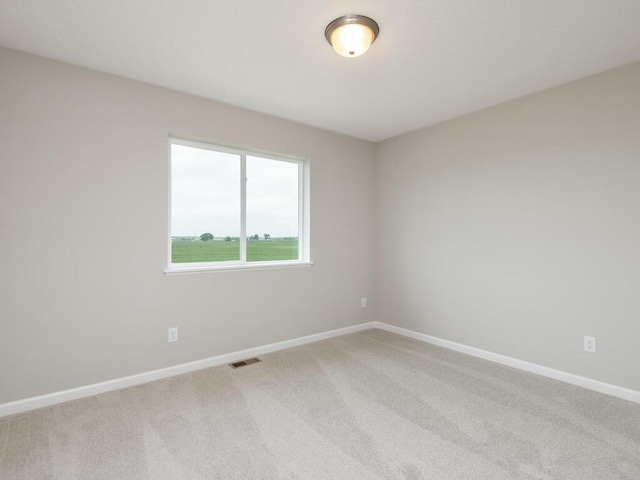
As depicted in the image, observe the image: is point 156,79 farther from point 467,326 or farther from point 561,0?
point 467,326

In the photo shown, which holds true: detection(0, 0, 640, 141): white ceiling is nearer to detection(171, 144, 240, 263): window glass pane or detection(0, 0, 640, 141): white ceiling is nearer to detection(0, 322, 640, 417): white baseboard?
detection(171, 144, 240, 263): window glass pane

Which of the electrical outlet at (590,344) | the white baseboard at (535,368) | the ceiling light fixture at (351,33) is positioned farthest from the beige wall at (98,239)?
the electrical outlet at (590,344)

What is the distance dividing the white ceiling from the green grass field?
133cm

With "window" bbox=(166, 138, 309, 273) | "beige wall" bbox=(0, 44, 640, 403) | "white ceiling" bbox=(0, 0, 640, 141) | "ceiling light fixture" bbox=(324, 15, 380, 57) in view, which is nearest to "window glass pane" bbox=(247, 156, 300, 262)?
"window" bbox=(166, 138, 309, 273)

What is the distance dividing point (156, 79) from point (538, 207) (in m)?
3.29

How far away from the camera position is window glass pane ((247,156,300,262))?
3.41 meters

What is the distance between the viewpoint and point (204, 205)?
3107mm

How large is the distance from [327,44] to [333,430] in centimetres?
240

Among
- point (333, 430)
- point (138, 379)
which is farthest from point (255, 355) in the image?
point (333, 430)

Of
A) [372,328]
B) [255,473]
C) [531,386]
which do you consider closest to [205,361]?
[255,473]

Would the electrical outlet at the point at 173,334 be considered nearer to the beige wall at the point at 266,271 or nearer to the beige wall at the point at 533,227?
the beige wall at the point at 266,271

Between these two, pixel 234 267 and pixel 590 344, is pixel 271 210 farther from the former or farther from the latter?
pixel 590 344

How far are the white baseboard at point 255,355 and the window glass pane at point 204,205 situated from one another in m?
0.92

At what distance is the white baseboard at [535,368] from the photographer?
94.5 inches
